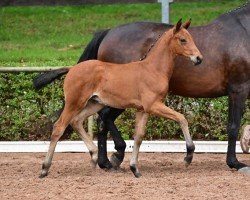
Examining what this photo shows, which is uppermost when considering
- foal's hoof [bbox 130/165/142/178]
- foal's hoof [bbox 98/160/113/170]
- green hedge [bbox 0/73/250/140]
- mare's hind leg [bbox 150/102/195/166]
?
mare's hind leg [bbox 150/102/195/166]

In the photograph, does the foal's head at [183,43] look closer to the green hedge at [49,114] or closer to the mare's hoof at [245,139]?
the mare's hoof at [245,139]

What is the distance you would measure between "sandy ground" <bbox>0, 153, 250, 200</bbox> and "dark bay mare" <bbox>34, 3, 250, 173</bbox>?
41cm

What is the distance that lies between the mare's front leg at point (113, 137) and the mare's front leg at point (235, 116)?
1.19 m

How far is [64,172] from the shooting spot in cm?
1099

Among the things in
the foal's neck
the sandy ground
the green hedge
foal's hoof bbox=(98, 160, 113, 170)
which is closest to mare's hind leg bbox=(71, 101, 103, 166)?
the sandy ground

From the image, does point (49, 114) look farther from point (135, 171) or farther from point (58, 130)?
point (135, 171)

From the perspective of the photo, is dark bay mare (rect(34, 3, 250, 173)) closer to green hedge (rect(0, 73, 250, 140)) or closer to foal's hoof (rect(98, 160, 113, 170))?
foal's hoof (rect(98, 160, 113, 170))

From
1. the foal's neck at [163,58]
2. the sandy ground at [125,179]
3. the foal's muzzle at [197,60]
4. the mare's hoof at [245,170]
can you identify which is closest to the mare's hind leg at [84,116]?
the sandy ground at [125,179]

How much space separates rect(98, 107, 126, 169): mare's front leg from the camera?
11180 mm

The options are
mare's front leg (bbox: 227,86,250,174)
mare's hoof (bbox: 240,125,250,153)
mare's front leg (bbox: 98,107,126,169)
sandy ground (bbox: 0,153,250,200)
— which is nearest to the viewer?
sandy ground (bbox: 0,153,250,200)

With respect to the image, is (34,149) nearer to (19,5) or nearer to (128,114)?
(128,114)

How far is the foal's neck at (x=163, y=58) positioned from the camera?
10.5m

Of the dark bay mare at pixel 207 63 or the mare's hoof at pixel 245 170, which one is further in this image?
the dark bay mare at pixel 207 63

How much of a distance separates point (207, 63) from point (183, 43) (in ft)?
2.26
